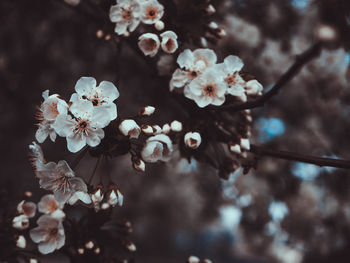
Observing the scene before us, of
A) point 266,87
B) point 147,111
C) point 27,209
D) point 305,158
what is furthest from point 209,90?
point 266,87

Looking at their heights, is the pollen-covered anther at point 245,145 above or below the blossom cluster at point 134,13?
below

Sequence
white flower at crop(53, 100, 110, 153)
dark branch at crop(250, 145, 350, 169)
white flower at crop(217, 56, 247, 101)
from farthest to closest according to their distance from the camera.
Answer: white flower at crop(217, 56, 247, 101), dark branch at crop(250, 145, 350, 169), white flower at crop(53, 100, 110, 153)

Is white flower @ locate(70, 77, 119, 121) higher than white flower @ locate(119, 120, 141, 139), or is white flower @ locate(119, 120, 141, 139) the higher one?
white flower @ locate(70, 77, 119, 121)

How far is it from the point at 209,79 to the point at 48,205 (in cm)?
87

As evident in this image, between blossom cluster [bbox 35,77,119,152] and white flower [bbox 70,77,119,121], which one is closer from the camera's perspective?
blossom cluster [bbox 35,77,119,152]

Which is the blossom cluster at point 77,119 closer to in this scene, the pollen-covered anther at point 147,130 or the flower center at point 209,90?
the pollen-covered anther at point 147,130

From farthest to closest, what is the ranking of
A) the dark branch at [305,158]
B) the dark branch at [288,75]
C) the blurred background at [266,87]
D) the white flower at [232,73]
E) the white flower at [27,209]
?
the blurred background at [266,87] → the white flower at [27,209] → the white flower at [232,73] → the dark branch at [305,158] → the dark branch at [288,75]

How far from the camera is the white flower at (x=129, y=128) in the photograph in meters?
1.12

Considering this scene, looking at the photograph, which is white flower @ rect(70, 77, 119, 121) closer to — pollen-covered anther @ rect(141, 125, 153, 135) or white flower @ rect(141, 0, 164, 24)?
pollen-covered anther @ rect(141, 125, 153, 135)

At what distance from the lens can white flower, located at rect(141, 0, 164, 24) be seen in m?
1.36

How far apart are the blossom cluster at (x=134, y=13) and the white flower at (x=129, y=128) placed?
482mm

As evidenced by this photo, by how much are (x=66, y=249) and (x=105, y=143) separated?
594 millimetres

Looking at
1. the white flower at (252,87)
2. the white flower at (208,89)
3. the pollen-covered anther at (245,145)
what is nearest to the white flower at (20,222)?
the white flower at (208,89)

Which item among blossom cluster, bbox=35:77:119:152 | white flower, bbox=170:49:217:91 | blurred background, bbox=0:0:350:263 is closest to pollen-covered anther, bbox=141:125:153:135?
blossom cluster, bbox=35:77:119:152
